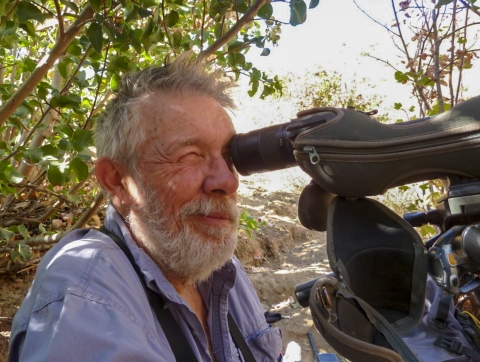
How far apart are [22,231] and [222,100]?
3.82 ft

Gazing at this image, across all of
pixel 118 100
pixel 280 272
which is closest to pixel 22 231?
pixel 118 100

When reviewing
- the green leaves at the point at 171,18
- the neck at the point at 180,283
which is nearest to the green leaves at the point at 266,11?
the green leaves at the point at 171,18

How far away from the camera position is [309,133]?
2.95 ft

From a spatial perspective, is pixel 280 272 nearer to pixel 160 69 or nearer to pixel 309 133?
pixel 160 69

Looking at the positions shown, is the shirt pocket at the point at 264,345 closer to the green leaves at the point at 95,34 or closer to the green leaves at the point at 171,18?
the green leaves at the point at 95,34

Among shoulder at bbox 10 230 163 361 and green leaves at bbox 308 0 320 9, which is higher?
green leaves at bbox 308 0 320 9

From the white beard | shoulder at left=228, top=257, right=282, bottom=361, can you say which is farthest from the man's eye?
shoulder at left=228, top=257, right=282, bottom=361

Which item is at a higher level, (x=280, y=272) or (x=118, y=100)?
(x=118, y=100)

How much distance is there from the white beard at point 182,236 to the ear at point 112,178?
80 mm

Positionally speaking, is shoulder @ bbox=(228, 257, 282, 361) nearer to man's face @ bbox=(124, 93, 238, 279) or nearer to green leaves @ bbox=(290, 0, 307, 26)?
man's face @ bbox=(124, 93, 238, 279)

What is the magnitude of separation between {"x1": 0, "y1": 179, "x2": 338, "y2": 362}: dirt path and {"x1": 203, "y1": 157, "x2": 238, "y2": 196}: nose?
1085mm

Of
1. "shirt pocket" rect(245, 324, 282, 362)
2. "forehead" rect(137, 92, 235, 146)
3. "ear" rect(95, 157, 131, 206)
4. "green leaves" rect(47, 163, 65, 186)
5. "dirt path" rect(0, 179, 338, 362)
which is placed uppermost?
"forehead" rect(137, 92, 235, 146)

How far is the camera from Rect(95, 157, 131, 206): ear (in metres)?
1.42

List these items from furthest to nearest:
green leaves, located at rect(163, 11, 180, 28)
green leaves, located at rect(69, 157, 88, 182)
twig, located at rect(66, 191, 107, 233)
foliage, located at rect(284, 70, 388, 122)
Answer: foliage, located at rect(284, 70, 388, 122) < twig, located at rect(66, 191, 107, 233) < green leaves, located at rect(163, 11, 180, 28) < green leaves, located at rect(69, 157, 88, 182)
